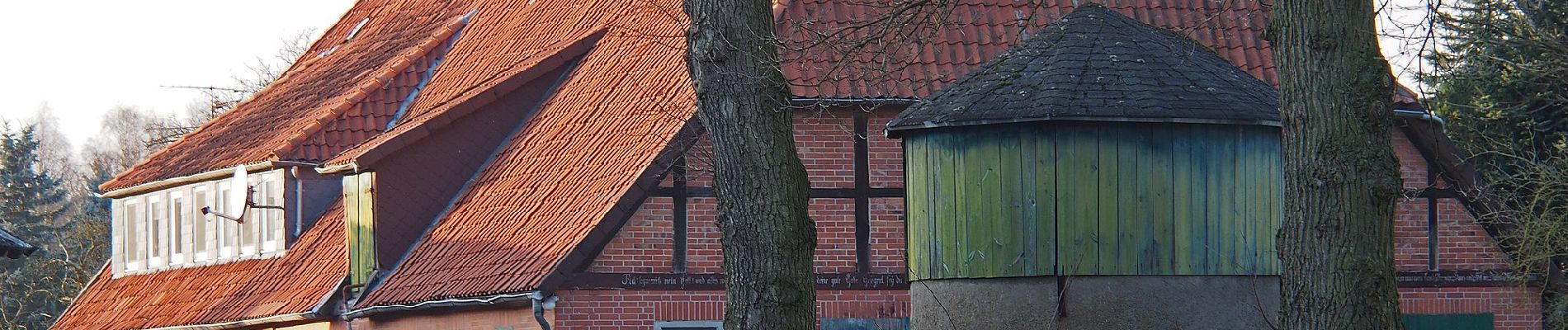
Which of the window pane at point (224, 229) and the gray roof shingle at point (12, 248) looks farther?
the window pane at point (224, 229)

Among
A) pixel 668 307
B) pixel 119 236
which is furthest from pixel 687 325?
pixel 119 236

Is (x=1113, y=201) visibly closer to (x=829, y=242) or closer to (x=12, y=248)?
(x=829, y=242)

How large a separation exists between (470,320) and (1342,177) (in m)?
10.8

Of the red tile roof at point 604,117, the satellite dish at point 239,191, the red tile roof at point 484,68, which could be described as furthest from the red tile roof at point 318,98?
the red tile roof at point 604,117

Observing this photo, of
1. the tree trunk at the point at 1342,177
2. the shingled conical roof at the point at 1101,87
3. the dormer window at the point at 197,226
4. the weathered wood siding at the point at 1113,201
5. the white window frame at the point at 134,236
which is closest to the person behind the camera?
the tree trunk at the point at 1342,177

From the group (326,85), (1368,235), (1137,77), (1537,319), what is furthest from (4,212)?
(1368,235)

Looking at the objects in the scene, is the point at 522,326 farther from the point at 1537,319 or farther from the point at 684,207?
the point at 1537,319

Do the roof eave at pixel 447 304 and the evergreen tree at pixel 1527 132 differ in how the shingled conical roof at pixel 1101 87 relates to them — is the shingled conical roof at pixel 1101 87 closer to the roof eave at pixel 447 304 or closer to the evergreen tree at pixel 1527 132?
the evergreen tree at pixel 1527 132

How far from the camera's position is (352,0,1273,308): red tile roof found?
57.7ft

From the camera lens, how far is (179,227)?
24.8m

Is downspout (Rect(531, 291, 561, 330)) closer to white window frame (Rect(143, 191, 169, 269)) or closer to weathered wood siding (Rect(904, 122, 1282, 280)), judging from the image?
weathered wood siding (Rect(904, 122, 1282, 280))

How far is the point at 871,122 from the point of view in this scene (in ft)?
58.2

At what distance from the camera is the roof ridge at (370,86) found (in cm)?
2227

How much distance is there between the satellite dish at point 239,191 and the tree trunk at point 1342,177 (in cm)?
1559
